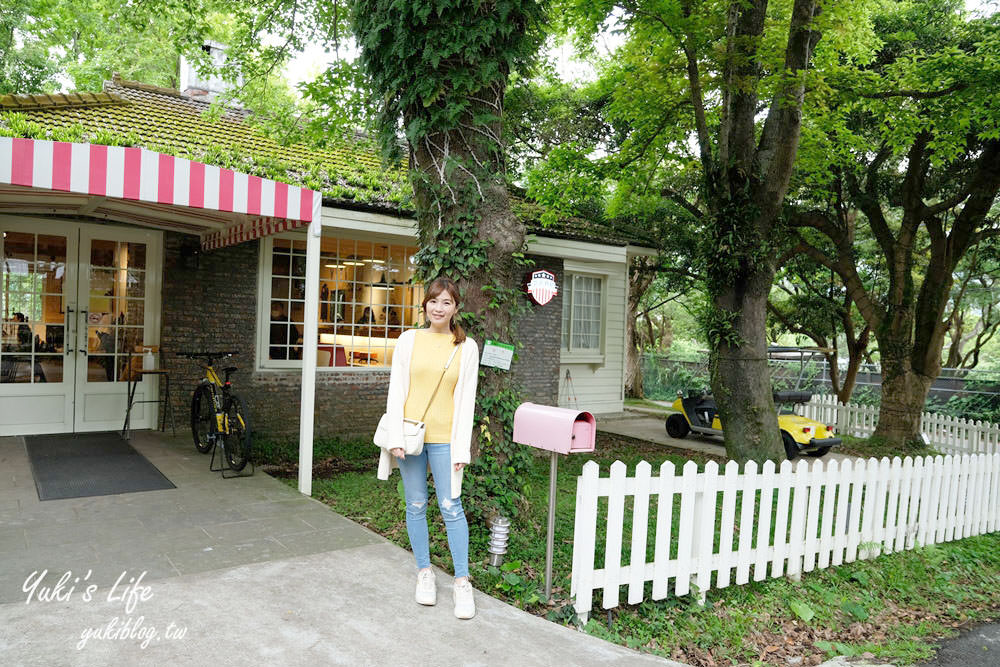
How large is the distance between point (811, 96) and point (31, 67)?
62.6ft

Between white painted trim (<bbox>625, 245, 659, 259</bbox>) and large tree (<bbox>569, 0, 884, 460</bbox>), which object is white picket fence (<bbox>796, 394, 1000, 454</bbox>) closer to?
large tree (<bbox>569, 0, 884, 460</bbox>)

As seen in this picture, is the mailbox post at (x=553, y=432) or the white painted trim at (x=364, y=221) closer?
the mailbox post at (x=553, y=432)

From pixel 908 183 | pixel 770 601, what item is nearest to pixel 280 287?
pixel 770 601

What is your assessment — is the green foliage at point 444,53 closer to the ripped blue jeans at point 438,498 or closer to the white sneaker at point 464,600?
the ripped blue jeans at point 438,498

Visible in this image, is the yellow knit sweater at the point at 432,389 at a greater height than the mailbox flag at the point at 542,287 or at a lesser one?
lesser

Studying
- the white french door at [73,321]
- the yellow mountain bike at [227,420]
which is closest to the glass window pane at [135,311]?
the white french door at [73,321]

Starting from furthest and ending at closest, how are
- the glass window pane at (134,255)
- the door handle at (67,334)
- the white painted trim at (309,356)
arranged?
the glass window pane at (134,255) < the door handle at (67,334) < the white painted trim at (309,356)

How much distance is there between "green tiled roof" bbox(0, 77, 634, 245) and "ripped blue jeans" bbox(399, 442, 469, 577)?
350 centimetres

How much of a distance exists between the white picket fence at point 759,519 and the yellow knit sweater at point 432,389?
2.77ft

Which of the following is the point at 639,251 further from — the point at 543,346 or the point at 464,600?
the point at 464,600

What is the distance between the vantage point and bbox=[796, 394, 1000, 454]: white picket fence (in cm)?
1002

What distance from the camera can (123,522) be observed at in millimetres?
4949

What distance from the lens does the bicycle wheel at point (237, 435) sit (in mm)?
6438

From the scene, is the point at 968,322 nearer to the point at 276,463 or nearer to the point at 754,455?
the point at 754,455
